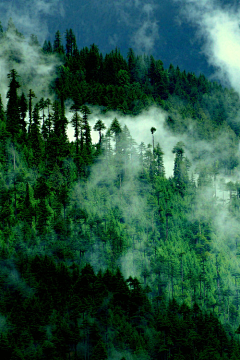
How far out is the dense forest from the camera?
8753cm

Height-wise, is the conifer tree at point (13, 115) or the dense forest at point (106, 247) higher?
the conifer tree at point (13, 115)

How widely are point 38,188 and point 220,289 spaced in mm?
50941

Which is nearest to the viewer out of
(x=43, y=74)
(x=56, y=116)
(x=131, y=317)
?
(x=131, y=317)

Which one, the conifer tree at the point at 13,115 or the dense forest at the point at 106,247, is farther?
the conifer tree at the point at 13,115

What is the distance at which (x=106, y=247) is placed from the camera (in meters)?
108

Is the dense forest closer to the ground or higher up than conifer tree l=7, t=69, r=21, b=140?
closer to the ground

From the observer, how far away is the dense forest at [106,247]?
87531mm

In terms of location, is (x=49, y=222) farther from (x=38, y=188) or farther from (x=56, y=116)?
(x=56, y=116)

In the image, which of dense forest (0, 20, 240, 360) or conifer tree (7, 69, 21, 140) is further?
conifer tree (7, 69, 21, 140)

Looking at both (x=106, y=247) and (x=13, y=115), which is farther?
(x=13, y=115)

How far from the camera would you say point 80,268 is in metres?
99.7

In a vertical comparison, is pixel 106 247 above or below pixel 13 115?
below

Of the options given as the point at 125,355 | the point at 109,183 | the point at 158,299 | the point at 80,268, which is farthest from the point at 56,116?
the point at 125,355

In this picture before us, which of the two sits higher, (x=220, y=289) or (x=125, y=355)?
(x=220, y=289)
